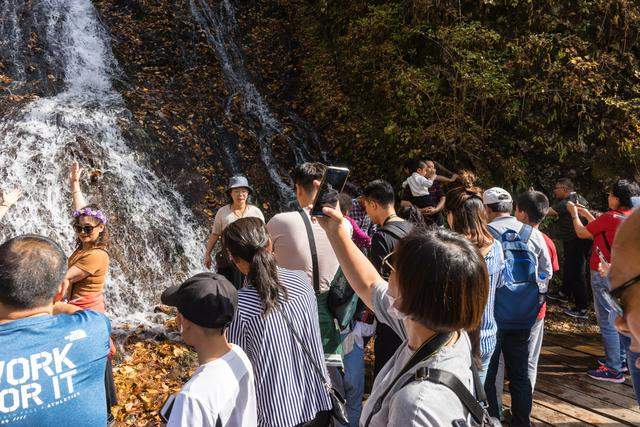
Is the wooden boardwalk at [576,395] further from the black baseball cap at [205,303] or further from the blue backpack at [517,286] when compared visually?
the black baseball cap at [205,303]

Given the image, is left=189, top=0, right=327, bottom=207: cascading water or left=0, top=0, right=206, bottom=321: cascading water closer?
left=0, top=0, right=206, bottom=321: cascading water

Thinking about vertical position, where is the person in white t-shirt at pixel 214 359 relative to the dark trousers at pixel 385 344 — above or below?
above

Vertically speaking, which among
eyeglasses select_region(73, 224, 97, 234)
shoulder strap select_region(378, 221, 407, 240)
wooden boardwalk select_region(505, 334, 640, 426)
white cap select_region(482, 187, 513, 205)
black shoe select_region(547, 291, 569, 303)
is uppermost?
white cap select_region(482, 187, 513, 205)

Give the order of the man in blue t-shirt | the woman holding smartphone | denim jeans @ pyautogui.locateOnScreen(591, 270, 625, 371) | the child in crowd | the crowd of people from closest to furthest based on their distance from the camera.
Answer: the crowd of people → the man in blue t-shirt → the woman holding smartphone → denim jeans @ pyautogui.locateOnScreen(591, 270, 625, 371) → the child in crowd

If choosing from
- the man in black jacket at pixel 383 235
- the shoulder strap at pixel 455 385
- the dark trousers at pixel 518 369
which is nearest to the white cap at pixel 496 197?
the man in black jacket at pixel 383 235

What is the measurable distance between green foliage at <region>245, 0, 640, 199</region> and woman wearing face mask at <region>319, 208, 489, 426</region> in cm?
852

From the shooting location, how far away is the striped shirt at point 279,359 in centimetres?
254

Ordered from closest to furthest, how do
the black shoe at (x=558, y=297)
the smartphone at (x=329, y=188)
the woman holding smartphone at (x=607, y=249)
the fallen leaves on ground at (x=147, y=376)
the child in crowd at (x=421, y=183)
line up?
1. the smartphone at (x=329, y=188)
2. the woman holding smartphone at (x=607, y=249)
3. the fallen leaves on ground at (x=147, y=376)
4. the child in crowd at (x=421, y=183)
5. the black shoe at (x=558, y=297)

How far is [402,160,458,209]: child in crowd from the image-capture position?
7.79 metres

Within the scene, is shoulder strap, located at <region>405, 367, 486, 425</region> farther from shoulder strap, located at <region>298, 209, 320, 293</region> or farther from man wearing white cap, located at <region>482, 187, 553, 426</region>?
man wearing white cap, located at <region>482, 187, 553, 426</region>

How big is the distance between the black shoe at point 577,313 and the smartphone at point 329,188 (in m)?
7.47

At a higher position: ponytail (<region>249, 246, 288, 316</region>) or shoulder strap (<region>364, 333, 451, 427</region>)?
shoulder strap (<region>364, 333, 451, 427</region>)

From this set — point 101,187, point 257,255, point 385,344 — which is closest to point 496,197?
point 385,344

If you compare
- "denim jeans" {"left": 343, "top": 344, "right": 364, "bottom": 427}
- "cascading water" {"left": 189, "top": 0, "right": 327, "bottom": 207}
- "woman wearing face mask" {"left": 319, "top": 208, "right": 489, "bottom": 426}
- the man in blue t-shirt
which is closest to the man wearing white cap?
"denim jeans" {"left": 343, "top": 344, "right": 364, "bottom": 427}
